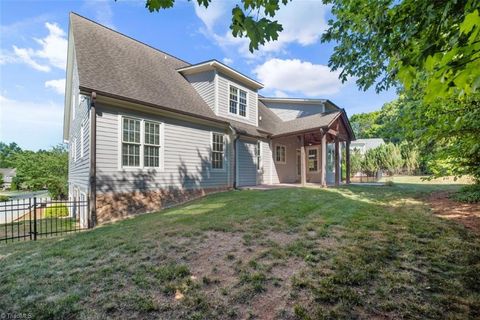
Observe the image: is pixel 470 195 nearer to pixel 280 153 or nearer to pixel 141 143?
pixel 280 153

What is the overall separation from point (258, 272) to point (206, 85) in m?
11.1

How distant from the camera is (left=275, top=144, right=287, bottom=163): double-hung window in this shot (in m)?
15.2

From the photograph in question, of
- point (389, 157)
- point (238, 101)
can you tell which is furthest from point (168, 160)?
point (389, 157)

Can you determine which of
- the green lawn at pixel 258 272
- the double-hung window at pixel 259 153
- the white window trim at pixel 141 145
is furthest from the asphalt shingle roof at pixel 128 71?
the green lawn at pixel 258 272

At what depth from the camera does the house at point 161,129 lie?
26.9ft

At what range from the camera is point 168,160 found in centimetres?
982

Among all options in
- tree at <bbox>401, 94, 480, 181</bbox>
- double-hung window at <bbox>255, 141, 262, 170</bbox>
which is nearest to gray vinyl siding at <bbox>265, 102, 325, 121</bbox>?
double-hung window at <bbox>255, 141, 262, 170</bbox>

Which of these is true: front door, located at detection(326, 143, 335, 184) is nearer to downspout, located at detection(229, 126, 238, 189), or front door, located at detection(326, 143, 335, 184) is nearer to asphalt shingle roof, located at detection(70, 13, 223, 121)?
downspout, located at detection(229, 126, 238, 189)

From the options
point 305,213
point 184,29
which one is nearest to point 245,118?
point 184,29

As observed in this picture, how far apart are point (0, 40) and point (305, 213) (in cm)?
1174

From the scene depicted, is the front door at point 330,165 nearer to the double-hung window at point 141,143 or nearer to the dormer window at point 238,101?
the dormer window at point 238,101

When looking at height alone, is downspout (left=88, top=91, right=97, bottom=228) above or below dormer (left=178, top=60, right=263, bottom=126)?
below

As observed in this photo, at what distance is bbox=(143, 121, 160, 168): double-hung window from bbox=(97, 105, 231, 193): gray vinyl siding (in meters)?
0.23

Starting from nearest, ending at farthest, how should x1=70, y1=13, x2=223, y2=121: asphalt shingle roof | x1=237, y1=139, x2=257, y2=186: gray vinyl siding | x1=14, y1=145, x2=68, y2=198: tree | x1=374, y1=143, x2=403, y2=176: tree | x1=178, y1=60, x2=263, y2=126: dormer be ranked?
x1=70, y1=13, x2=223, y2=121: asphalt shingle roof → x1=178, y1=60, x2=263, y2=126: dormer → x1=237, y1=139, x2=257, y2=186: gray vinyl siding → x1=14, y1=145, x2=68, y2=198: tree → x1=374, y1=143, x2=403, y2=176: tree
